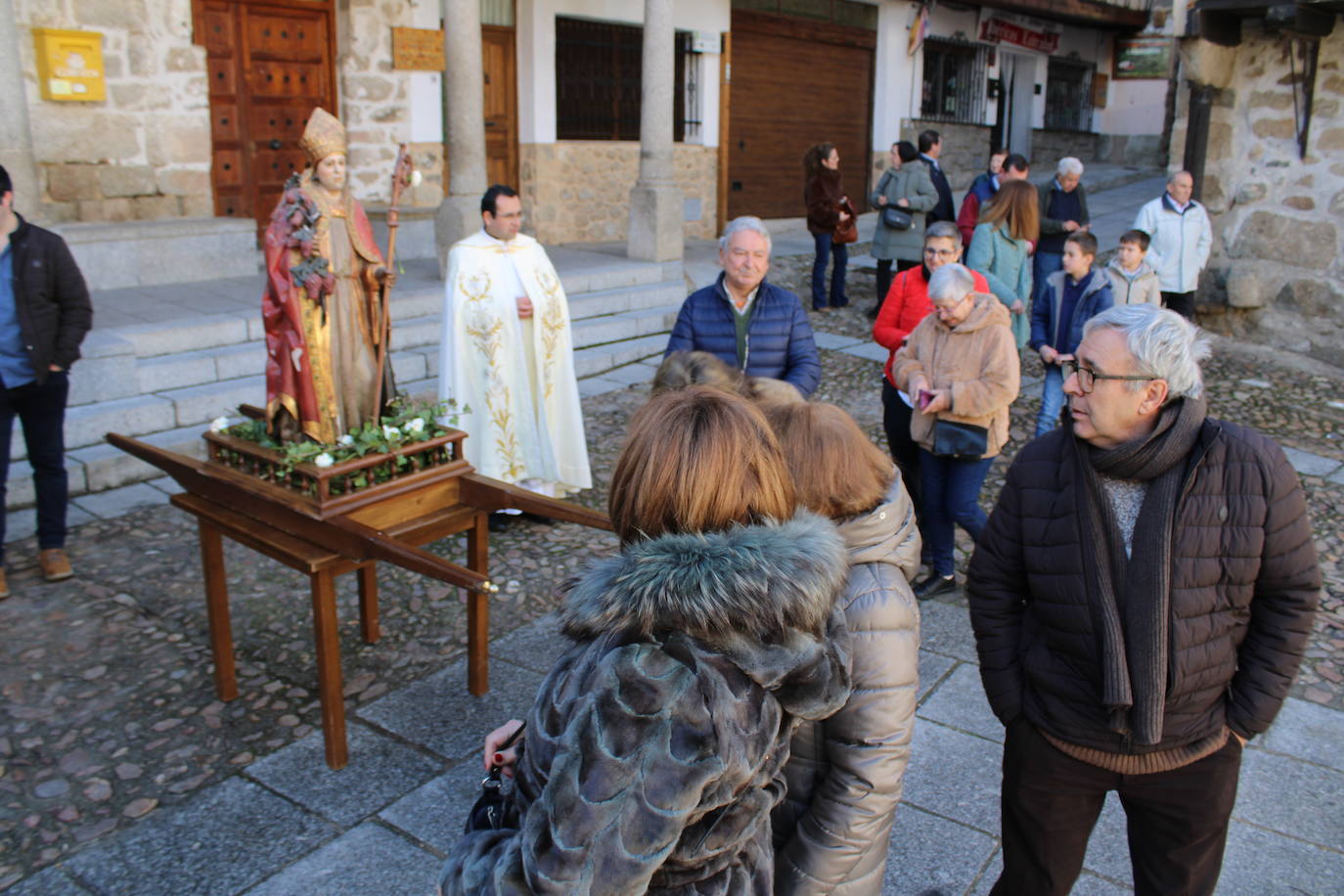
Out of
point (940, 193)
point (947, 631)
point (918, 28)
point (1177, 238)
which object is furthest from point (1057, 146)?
point (947, 631)

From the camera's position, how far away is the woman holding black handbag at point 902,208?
34.5 ft

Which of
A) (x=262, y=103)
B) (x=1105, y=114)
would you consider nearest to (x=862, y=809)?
(x=262, y=103)

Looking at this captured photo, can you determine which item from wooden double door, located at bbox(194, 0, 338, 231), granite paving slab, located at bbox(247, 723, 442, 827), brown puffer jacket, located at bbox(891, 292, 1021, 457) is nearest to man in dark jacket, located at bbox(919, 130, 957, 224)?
wooden double door, located at bbox(194, 0, 338, 231)

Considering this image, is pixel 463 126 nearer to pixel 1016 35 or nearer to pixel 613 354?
pixel 613 354

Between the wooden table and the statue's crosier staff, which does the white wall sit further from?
the wooden table

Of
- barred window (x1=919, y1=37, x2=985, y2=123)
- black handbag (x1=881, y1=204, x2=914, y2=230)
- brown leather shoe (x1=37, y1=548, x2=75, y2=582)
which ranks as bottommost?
brown leather shoe (x1=37, y1=548, x2=75, y2=582)

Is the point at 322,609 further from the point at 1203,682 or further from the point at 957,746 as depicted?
the point at 1203,682

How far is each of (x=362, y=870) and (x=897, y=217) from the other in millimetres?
8774

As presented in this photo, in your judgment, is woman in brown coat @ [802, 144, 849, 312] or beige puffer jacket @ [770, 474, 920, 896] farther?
woman in brown coat @ [802, 144, 849, 312]

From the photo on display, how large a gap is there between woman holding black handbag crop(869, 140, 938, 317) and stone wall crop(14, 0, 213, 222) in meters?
6.23

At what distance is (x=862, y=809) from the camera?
6.41 ft

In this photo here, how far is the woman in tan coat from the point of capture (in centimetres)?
458

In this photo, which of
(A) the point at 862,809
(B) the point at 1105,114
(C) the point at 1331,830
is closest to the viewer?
(A) the point at 862,809

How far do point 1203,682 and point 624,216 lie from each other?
1175cm
